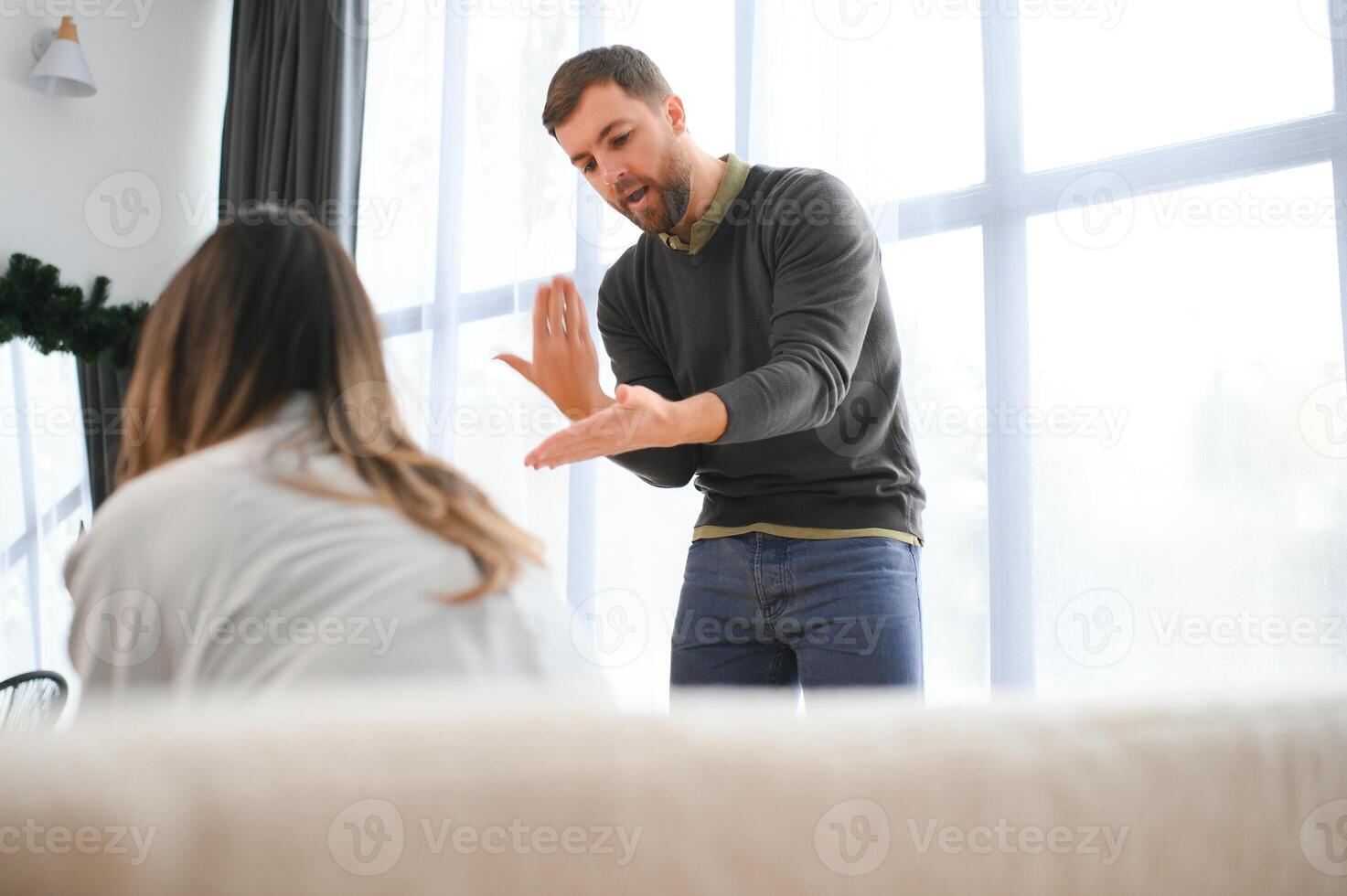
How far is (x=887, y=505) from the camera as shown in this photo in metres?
1.39

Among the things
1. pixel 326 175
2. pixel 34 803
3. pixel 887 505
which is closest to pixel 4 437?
pixel 326 175

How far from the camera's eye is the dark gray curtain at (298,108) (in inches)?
141

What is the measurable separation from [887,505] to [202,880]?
1239 millimetres

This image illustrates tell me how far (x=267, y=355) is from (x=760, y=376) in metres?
0.53

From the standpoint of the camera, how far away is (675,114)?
1603 mm

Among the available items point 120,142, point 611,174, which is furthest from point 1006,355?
point 120,142

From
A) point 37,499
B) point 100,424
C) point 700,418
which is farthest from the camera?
point 100,424

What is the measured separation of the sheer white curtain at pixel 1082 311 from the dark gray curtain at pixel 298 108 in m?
1.34

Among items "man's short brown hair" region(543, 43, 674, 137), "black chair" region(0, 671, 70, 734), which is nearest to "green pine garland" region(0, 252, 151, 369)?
"black chair" region(0, 671, 70, 734)

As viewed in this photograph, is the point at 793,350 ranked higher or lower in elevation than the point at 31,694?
higher

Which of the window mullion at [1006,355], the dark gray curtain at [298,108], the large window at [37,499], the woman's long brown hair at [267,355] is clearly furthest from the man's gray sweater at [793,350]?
the large window at [37,499]

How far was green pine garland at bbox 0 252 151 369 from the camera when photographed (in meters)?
3.46
